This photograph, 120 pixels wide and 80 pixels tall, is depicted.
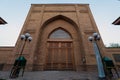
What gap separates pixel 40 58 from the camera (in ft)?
37.5

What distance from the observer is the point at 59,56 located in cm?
1175

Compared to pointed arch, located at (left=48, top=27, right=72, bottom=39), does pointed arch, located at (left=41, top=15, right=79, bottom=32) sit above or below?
above

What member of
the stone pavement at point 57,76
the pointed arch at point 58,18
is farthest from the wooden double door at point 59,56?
the stone pavement at point 57,76

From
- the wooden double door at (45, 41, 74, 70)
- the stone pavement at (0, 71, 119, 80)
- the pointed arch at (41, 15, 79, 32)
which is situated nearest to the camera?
the stone pavement at (0, 71, 119, 80)

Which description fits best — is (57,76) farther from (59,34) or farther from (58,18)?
(58,18)

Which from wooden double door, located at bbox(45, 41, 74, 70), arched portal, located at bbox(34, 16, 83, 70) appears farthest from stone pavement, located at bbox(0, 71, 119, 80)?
wooden double door, located at bbox(45, 41, 74, 70)

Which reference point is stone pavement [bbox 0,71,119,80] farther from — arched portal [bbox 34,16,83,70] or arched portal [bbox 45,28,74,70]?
arched portal [bbox 45,28,74,70]

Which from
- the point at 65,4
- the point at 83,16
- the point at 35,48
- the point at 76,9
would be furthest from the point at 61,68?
the point at 65,4

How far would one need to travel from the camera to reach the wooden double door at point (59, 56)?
11.3 metres

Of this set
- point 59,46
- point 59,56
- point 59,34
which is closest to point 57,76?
point 59,56

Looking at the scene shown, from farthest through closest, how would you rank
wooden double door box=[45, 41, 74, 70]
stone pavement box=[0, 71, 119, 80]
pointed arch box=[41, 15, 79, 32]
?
pointed arch box=[41, 15, 79, 32] < wooden double door box=[45, 41, 74, 70] < stone pavement box=[0, 71, 119, 80]

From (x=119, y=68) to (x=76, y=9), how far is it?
8.25m

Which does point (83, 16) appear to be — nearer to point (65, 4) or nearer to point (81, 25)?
point (81, 25)

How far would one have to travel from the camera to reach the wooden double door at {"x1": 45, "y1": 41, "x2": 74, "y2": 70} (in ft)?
37.1
